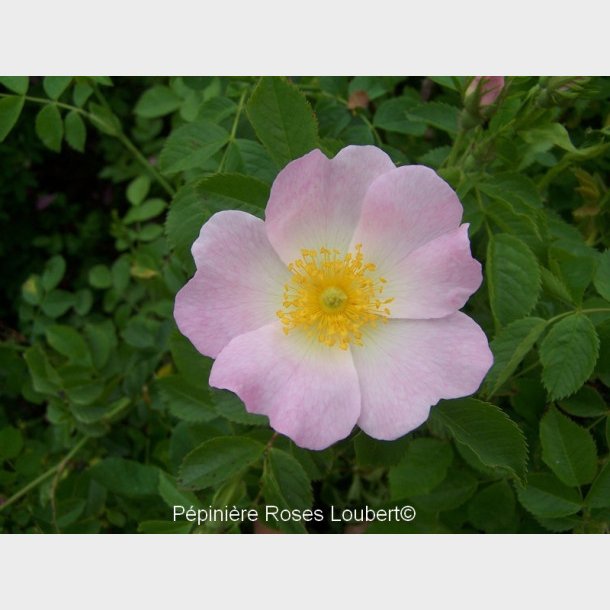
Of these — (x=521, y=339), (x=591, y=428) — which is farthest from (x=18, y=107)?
(x=591, y=428)

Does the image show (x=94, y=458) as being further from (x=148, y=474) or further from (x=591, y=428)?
(x=591, y=428)

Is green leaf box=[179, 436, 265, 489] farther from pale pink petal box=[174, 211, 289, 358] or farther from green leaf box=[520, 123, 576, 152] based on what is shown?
green leaf box=[520, 123, 576, 152]

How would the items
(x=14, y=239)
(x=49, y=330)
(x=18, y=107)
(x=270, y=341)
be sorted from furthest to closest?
(x=14, y=239), (x=49, y=330), (x=18, y=107), (x=270, y=341)

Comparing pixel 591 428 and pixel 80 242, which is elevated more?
pixel 80 242

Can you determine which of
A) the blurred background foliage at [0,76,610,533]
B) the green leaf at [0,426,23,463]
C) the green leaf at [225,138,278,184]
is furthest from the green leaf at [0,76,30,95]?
the green leaf at [0,426,23,463]

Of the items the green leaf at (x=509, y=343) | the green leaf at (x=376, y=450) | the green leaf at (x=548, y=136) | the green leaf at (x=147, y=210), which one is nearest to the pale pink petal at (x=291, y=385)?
the green leaf at (x=376, y=450)

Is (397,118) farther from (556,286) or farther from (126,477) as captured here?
(126,477)
